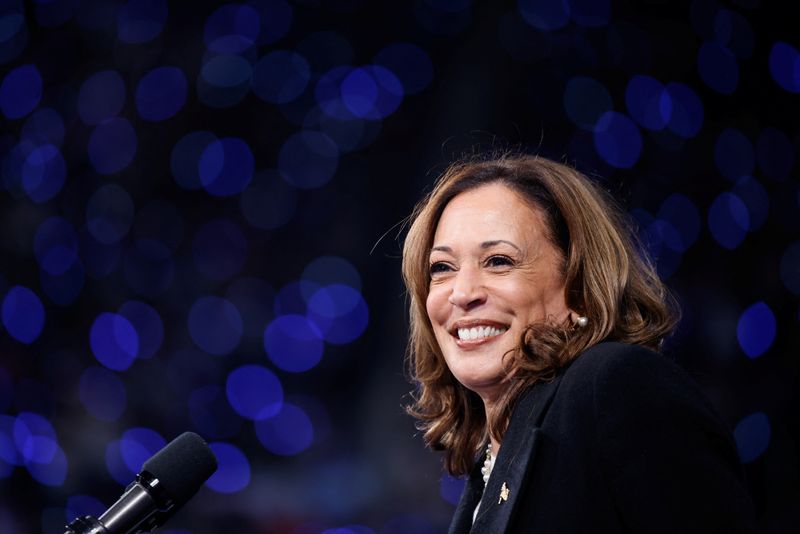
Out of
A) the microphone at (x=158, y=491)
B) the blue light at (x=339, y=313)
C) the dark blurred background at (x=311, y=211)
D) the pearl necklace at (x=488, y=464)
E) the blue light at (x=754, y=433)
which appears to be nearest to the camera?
the microphone at (x=158, y=491)

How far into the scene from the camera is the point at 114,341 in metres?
3.23

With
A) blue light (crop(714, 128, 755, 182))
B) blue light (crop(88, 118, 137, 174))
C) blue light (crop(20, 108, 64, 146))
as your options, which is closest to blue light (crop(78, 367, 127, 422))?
blue light (crop(88, 118, 137, 174))

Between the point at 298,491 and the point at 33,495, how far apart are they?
1.07 m

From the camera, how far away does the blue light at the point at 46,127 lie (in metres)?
3.34

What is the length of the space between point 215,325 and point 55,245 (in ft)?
2.36

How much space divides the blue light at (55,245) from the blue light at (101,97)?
0.42 m

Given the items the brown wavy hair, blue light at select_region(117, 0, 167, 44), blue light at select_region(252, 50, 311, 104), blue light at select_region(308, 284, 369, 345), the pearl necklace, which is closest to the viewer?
the brown wavy hair

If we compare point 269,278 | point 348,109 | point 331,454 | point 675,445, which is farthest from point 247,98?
point 675,445

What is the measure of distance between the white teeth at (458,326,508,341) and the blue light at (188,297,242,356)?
1822 millimetres

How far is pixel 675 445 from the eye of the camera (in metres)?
1.08

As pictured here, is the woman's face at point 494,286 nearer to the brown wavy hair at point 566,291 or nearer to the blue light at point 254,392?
the brown wavy hair at point 566,291

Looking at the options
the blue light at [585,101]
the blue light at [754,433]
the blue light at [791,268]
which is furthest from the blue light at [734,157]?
the blue light at [754,433]

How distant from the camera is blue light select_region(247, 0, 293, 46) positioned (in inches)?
125

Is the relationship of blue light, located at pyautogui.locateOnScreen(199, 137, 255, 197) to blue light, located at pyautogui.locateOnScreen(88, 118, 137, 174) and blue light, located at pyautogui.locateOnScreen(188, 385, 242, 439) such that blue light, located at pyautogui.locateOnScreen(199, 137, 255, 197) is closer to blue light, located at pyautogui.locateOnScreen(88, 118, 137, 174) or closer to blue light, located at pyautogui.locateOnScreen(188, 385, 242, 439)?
blue light, located at pyautogui.locateOnScreen(88, 118, 137, 174)
